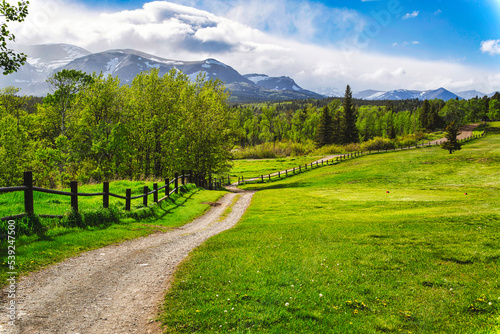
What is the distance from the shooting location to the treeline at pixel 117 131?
33375 mm

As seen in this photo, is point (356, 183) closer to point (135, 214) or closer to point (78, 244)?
point (135, 214)

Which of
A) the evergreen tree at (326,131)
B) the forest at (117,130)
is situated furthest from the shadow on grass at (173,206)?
the evergreen tree at (326,131)

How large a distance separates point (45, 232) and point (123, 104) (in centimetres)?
3179

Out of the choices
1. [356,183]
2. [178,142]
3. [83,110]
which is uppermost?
[83,110]

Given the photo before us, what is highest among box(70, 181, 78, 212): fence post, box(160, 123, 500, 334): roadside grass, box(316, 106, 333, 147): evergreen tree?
box(316, 106, 333, 147): evergreen tree

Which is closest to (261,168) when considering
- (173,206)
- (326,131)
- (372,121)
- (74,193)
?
(326,131)

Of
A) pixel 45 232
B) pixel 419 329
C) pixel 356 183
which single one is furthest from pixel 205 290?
pixel 356 183

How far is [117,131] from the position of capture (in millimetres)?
33844

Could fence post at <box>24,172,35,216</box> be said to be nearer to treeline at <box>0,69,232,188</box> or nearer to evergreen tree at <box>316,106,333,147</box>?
treeline at <box>0,69,232,188</box>

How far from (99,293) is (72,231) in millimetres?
6032

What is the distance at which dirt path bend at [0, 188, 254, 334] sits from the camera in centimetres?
526

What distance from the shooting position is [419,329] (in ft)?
17.6

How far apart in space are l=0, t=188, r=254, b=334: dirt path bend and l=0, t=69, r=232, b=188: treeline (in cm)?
2652

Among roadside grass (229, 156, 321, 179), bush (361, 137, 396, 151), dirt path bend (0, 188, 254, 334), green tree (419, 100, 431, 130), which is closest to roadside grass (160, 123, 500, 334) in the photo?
dirt path bend (0, 188, 254, 334)
